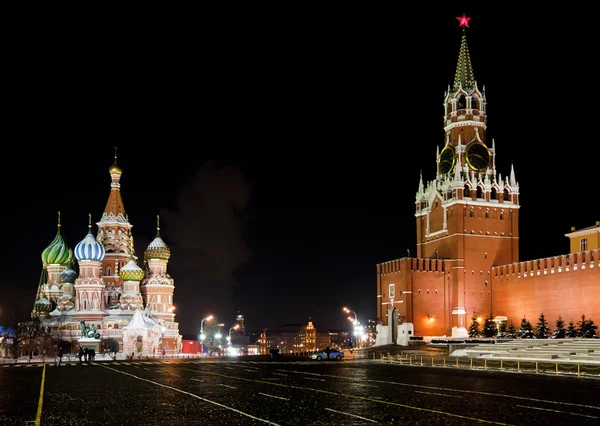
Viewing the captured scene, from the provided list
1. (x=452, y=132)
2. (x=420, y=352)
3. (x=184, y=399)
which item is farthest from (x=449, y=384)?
(x=452, y=132)

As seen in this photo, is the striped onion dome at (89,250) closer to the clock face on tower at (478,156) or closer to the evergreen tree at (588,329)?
the clock face on tower at (478,156)

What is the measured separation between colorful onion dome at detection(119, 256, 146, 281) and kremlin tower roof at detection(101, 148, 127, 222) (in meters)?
6.45

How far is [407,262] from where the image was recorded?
62.7m

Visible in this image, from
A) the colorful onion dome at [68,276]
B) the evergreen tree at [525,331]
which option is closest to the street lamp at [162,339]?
the colorful onion dome at [68,276]

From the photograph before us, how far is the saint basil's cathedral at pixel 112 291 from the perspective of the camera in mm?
69250

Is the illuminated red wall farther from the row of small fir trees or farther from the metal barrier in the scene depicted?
the metal barrier

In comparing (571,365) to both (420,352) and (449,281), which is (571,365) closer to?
(420,352)

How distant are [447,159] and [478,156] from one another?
278 centimetres

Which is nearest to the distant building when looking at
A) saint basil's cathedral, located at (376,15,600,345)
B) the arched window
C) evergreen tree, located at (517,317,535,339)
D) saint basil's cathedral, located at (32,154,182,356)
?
saint basil's cathedral, located at (32,154,182,356)

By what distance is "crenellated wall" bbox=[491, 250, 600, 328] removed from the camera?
5138 cm

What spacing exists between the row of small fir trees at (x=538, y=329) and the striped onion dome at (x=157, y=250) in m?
32.5

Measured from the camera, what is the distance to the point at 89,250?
73.1m

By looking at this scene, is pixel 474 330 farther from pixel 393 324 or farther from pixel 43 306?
pixel 43 306

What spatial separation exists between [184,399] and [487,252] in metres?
50.5
